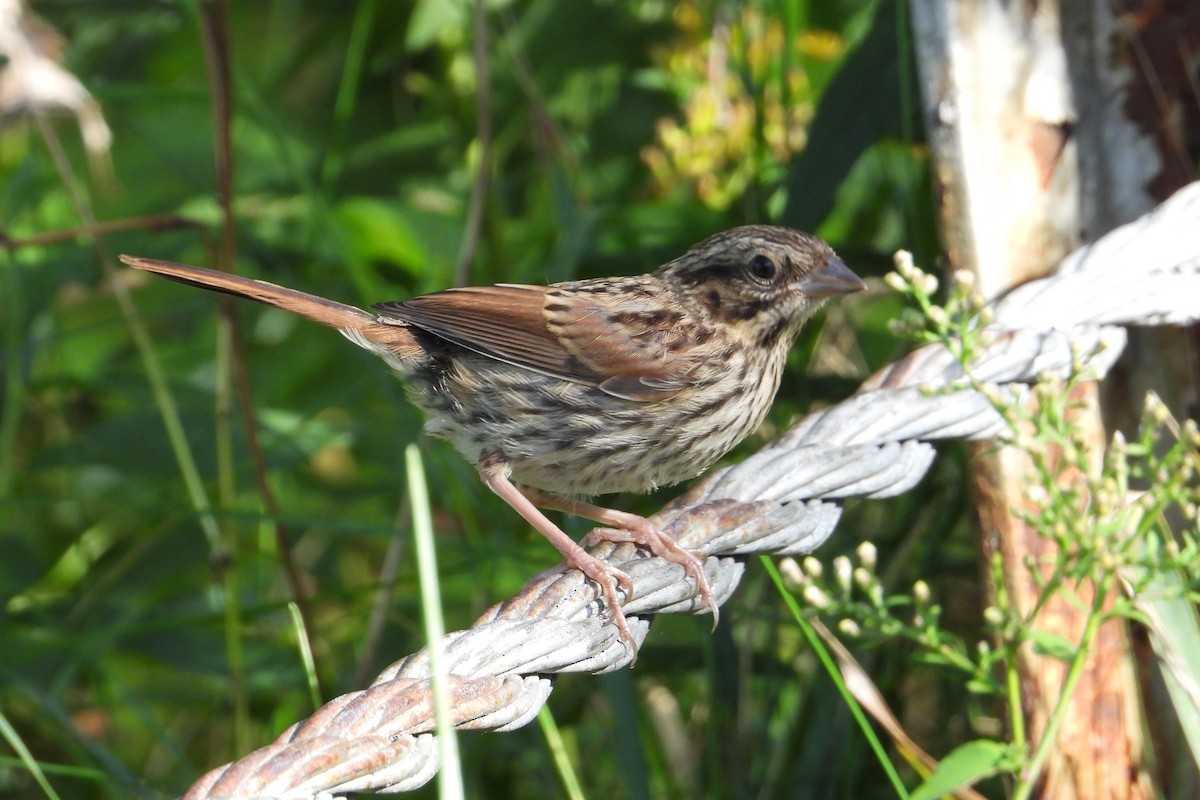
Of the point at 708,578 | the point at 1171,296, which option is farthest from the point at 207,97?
the point at 1171,296

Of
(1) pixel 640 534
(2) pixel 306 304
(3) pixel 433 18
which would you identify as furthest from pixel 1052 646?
(3) pixel 433 18

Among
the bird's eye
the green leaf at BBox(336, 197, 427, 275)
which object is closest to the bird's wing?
the bird's eye

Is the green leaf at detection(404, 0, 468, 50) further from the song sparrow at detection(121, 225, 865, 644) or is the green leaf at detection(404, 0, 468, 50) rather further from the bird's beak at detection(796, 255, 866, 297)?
the bird's beak at detection(796, 255, 866, 297)

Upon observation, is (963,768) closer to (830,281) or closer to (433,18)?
(830,281)

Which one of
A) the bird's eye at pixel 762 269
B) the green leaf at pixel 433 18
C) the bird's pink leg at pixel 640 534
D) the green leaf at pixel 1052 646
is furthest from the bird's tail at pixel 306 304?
the green leaf at pixel 1052 646

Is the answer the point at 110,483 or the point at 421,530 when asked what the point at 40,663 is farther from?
the point at 421,530

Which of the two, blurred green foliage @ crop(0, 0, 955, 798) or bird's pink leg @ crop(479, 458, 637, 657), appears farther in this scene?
blurred green foliage @ crop(0, 0, 955, 798)
